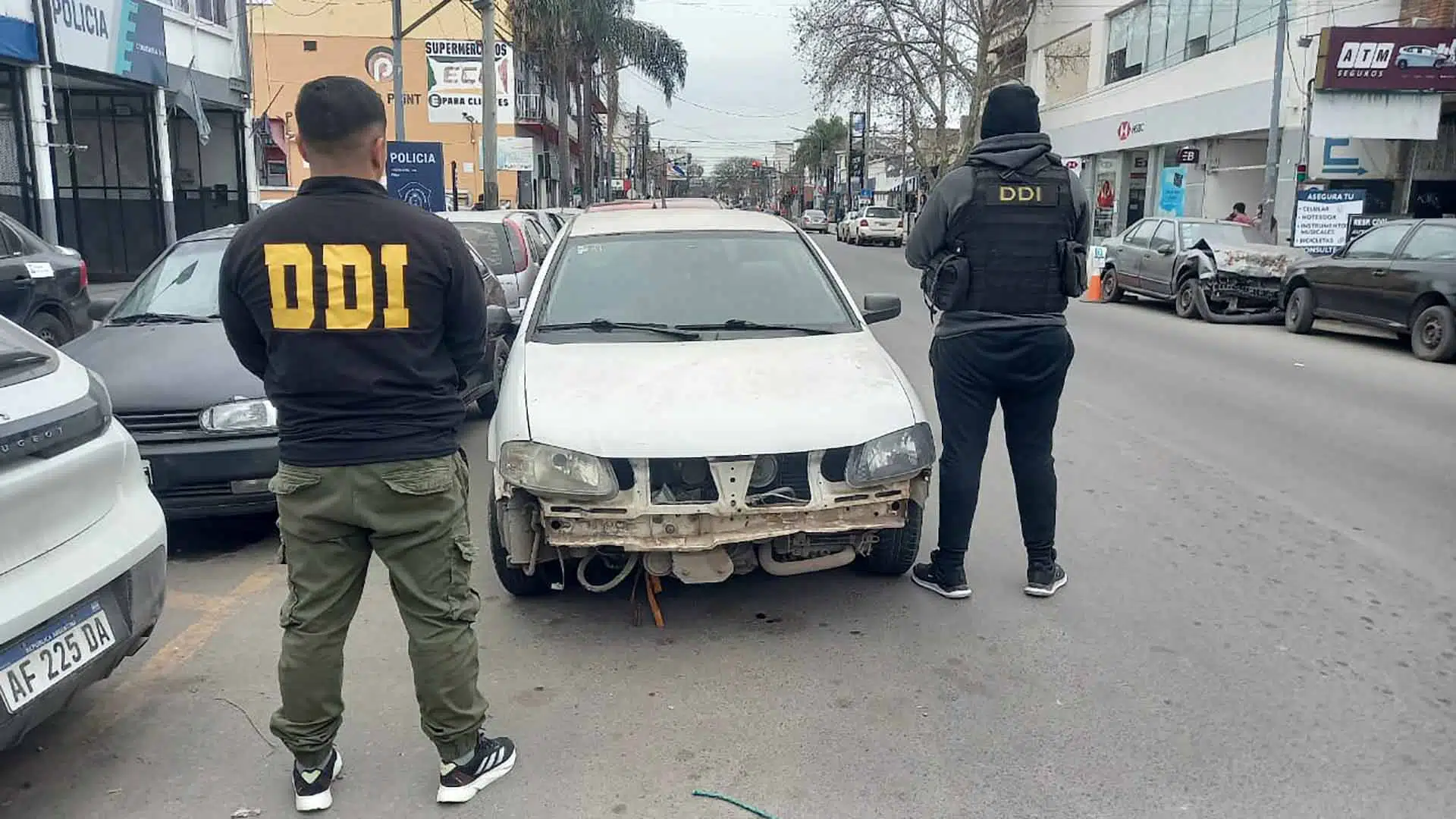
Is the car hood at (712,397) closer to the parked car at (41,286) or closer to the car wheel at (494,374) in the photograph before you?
the car wheel at (494,374)

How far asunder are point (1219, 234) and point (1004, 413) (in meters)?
13.5

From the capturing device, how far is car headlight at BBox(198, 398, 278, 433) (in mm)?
5219

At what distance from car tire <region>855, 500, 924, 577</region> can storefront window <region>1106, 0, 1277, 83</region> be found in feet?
80.4

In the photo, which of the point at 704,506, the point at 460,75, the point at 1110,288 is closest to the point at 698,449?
the point at 704,506

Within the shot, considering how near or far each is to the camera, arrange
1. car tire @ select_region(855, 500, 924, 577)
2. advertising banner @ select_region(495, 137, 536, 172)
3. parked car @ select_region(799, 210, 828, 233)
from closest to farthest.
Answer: car tire @ select_region(855, 500, 924, 577), advertising banner @ select_region(495, 137, 536, 172), parked car @ select_region(799, 210, 828, 233)

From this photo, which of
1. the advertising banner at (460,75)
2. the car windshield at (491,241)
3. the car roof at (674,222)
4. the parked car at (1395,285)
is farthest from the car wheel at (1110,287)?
the advertising banner at (460,75)

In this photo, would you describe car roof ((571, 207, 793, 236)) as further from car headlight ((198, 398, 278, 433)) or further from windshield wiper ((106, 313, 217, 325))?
windshield wiper ((106, 313, 217, 325))

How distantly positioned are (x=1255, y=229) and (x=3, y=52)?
57.4 feet

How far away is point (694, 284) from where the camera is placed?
17.9ft

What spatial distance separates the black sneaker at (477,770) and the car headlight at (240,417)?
98.6 inches

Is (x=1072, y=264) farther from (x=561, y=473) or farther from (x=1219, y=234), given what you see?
(x=1219, y=234)

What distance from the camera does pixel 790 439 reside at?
4145mm

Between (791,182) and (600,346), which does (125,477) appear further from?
(791,182)

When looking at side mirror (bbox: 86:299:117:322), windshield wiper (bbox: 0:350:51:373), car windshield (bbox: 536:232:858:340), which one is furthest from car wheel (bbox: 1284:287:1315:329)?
windshield wiper (bbox: 0:350:51:373)
